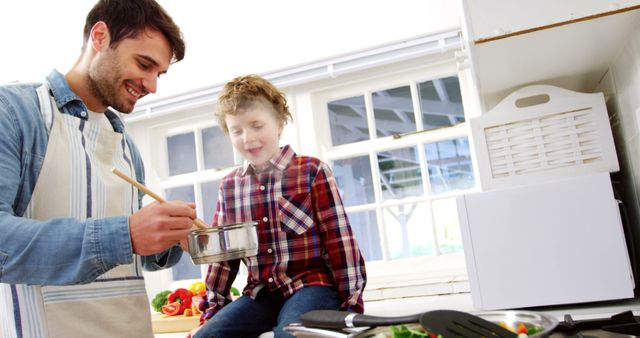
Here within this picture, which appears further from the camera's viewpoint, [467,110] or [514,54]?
[467,110]

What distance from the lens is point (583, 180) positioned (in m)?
1.09

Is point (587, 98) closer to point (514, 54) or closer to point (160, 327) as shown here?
point (514, 54)

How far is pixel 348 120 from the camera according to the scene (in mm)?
2332

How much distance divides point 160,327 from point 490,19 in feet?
4.80

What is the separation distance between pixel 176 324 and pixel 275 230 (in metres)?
0.74

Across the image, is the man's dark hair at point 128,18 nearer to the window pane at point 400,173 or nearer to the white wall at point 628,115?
the white wall at point 628,115

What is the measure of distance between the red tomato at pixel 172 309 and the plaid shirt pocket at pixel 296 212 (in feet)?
2.73

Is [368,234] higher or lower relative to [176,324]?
higher

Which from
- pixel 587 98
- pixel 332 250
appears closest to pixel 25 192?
pixel 332 250

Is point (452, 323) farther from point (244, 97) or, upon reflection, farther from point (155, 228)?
point (244, 97)

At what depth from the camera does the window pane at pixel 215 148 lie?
8.36ft

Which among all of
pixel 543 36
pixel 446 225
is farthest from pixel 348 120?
pixel 543 36

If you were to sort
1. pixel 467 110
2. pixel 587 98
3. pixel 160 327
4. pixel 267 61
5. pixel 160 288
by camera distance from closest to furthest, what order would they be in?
pixel 587 98
pixel 160 327
pixel 467 110
pixel 267 61
pixel 160 288

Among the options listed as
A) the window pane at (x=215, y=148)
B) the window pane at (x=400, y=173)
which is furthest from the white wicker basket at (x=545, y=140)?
the window pane at (x=215, y=148)
